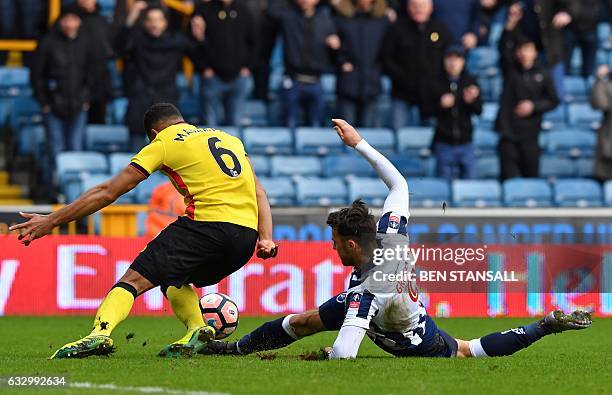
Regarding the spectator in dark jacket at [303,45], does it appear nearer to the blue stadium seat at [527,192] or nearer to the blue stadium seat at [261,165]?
the blue stadium seat at [261,165]

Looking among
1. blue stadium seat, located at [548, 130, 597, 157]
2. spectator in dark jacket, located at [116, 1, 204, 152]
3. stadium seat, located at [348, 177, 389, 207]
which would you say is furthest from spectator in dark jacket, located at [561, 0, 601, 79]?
spectator in dark jacket, located at [116, 1, 204, 152]

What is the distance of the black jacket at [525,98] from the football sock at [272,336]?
9812 mm

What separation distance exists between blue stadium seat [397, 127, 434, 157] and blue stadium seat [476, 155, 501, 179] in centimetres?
85

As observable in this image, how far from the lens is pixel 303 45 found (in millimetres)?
18719

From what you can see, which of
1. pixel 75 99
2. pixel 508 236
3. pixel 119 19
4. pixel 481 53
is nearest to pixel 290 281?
pixel 508 236

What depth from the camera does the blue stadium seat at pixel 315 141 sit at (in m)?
19.0

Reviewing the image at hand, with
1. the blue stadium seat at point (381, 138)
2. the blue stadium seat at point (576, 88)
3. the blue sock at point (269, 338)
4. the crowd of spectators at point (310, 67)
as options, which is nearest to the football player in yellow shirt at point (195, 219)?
the blue sock at point (269, 338)

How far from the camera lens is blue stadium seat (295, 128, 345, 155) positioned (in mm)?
19016

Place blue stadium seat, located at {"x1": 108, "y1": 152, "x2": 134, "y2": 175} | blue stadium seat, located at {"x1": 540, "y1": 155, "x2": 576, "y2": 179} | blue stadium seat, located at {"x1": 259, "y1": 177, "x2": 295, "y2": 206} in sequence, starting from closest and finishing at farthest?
blue stadium seat, located at {"x1": 108, "y1": 152, "x2": 134, "y2": 175} < blue stadium seat, located at {"x1": 259, "y1": 177, "x2": 295, "y2": 206} < blue stadium seat, located at {"x1": 540, "y1": 155, "x2": 576, "y2": 179}

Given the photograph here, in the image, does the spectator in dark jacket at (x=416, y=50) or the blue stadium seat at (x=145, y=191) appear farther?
the spectator in dark jacket at (x=416, y=50)

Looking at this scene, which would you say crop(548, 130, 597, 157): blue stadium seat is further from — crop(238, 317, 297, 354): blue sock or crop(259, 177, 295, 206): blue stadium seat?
crop(238, 317, 297, 354): blue sock

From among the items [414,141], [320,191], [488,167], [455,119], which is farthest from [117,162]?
[488,167]

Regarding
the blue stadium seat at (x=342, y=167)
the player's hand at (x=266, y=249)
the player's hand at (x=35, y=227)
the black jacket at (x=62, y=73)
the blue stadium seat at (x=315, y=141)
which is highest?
the black jacket at (x=62, y=73)

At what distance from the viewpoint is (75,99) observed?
1761 cm
